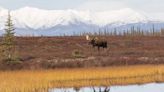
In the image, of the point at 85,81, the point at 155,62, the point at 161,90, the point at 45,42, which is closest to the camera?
the point at 161,90

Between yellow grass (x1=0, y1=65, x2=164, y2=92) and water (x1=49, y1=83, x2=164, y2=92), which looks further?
water (x1=49, y1=83, x2=164, y2=92)

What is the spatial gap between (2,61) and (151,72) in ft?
49.7

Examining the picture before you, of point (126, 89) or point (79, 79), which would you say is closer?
point (126, 89)

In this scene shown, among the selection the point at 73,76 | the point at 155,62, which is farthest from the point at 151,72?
the point at 155,62

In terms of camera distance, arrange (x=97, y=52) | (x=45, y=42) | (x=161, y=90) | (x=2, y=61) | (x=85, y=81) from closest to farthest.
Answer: (x=161, y=90)
(x=85, y=81)
(x=2, y=61)
(x=97, y=52)
(x=45, y=42)

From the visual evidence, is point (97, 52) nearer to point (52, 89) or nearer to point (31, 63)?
point (31, 63)

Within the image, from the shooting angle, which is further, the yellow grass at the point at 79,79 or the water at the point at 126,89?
the water at the point at 126,89

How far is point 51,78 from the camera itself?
3700 cm

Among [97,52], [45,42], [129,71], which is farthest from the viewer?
[45,42]

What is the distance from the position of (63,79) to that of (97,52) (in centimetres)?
2466

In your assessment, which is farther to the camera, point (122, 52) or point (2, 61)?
point (122, 52)

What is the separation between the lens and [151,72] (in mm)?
41969

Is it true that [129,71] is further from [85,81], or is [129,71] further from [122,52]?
[122,52]

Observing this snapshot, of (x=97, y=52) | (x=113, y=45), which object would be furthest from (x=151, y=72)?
(x=113, y=45)
